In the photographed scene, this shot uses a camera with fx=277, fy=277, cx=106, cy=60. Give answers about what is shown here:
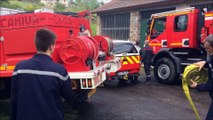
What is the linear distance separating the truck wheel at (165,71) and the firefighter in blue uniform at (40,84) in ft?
24.4

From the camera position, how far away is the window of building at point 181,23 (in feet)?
31.1

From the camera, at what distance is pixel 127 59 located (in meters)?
9.17

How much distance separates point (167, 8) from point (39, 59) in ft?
46.5

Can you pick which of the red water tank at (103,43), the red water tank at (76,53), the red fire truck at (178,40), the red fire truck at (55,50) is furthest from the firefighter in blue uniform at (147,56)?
the red water tank at (76,53)

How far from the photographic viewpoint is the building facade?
15.0 metres

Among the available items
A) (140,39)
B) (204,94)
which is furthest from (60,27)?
(140,39)

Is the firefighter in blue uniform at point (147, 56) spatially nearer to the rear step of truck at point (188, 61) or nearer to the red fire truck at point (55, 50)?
the rear step of truck at point (188, 61)

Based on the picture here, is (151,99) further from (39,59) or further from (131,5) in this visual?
(131,5)

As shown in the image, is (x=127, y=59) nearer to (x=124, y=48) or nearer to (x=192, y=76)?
(x=124, y=48)

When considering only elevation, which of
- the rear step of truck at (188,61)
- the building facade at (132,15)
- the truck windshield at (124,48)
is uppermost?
the building facade at (132,15)

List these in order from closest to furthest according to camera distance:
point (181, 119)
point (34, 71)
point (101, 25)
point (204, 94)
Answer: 1. point (34, 71)
2. point (181, 119)
3. point (204, 94)
4. point (101, 25)

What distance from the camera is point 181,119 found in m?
5.85

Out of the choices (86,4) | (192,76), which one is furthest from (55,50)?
(86,4)

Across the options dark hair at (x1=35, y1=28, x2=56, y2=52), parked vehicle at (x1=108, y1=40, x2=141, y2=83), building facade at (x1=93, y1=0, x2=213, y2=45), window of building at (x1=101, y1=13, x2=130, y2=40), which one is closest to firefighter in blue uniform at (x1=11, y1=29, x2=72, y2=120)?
dark hair at (x1=35, y1=28, x2=56, y2=52)
